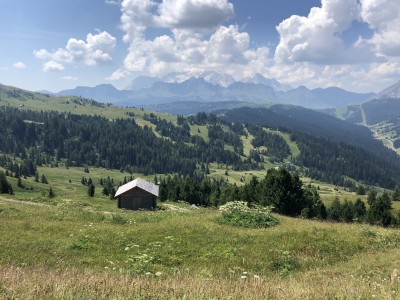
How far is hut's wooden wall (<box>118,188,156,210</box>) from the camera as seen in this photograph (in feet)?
220

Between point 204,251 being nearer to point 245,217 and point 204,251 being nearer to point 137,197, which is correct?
point 245,217

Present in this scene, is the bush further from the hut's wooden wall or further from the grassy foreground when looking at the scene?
the hut's wooden wall

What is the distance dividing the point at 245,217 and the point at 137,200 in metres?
45.3

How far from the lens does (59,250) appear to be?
57.1 feet

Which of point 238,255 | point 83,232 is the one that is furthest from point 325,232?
point 83,232

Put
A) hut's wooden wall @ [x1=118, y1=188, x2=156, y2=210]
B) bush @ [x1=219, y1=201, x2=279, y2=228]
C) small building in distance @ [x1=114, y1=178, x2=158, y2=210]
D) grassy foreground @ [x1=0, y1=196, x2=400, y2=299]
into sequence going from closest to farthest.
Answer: grassy foreground @ [x1=0, y1=196, x2=400, y2=299] → bush @ [x1=219, y1=201, x2=279, y2=228] → small building in distance @ [x1=114, y1=178, x2=158, y2=210] → hut's wooden wall @ [x1=118, y1=188, x2=156, y2=210]

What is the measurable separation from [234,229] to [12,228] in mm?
13738

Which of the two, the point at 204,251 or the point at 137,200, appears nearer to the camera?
the point at 204,251

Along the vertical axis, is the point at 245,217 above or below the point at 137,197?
above

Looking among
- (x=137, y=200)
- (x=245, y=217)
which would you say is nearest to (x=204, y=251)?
(x=245, y=217)

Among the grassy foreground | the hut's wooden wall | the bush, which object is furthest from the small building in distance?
the bush

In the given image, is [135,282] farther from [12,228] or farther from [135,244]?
[12,228]

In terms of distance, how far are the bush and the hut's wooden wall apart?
140ft

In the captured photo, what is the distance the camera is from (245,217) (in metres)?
24.6
